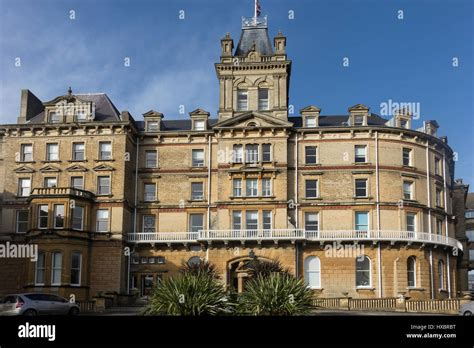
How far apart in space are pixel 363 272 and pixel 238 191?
10.2 metres

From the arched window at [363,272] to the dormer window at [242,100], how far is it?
1347 centimetres

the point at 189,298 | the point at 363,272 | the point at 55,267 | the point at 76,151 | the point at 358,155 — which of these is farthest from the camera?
the point at 76,151

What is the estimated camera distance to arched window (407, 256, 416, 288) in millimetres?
39156

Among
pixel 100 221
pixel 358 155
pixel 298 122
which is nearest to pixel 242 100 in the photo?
pixel 298 122

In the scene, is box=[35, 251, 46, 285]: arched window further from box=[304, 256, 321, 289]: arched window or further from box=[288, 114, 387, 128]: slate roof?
box=[288, 114, 387, 128]: slate roof

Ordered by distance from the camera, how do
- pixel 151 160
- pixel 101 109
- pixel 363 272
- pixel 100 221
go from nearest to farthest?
pixel 363 272
pixel 100 221
pixel 101 109
pixel 151 160

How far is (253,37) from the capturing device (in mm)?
44031

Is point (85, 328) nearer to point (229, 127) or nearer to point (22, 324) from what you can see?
point (22, 324)

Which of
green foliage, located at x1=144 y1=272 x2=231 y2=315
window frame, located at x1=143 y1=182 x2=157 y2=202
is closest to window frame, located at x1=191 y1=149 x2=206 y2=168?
window frame, located at x1=143 y1=182 x2=157 y2=202

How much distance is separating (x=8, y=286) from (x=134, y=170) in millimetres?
11698

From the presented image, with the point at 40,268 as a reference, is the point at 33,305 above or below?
below

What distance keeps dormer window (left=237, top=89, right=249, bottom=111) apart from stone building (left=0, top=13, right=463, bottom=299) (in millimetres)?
73

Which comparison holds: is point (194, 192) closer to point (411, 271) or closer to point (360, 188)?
point (360, 188)

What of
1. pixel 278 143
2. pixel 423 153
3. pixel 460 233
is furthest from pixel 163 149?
pixel 460 233
